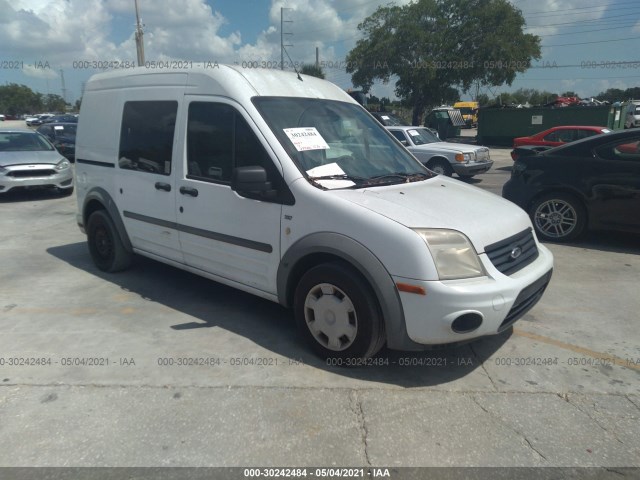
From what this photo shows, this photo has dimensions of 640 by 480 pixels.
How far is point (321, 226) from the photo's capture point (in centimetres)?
349

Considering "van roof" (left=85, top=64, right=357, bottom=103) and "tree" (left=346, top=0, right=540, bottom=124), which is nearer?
"van roof" (left=85, top=64, right=357, bottom=103)

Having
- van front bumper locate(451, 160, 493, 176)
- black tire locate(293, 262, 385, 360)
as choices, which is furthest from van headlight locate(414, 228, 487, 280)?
van front bumper locate(451, 160, 493, 176)

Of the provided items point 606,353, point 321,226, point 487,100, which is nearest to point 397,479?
point 321,226

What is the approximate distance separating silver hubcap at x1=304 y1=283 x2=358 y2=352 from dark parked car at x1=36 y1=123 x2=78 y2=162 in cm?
1489

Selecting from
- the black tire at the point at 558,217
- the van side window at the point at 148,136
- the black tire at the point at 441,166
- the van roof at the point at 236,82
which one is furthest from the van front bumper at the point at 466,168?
the van side window at the point at 148,136

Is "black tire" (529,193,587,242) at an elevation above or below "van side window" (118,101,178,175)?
below

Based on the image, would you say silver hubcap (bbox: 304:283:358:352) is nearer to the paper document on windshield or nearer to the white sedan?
the paper document on windshield

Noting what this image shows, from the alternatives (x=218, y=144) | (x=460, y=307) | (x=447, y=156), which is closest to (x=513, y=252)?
(x=460, y=307)

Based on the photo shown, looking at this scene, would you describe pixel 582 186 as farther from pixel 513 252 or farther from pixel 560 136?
pixel 560 136

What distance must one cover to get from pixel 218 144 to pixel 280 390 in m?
2.03

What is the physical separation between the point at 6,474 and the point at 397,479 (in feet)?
6.48

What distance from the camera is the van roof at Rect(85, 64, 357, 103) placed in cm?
407

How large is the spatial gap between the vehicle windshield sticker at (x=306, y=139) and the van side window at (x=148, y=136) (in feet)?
4.25

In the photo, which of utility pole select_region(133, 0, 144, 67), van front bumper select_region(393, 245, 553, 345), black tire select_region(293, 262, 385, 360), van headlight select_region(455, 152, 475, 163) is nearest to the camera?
van front bumper select_region(393, 245, 553, 345)
